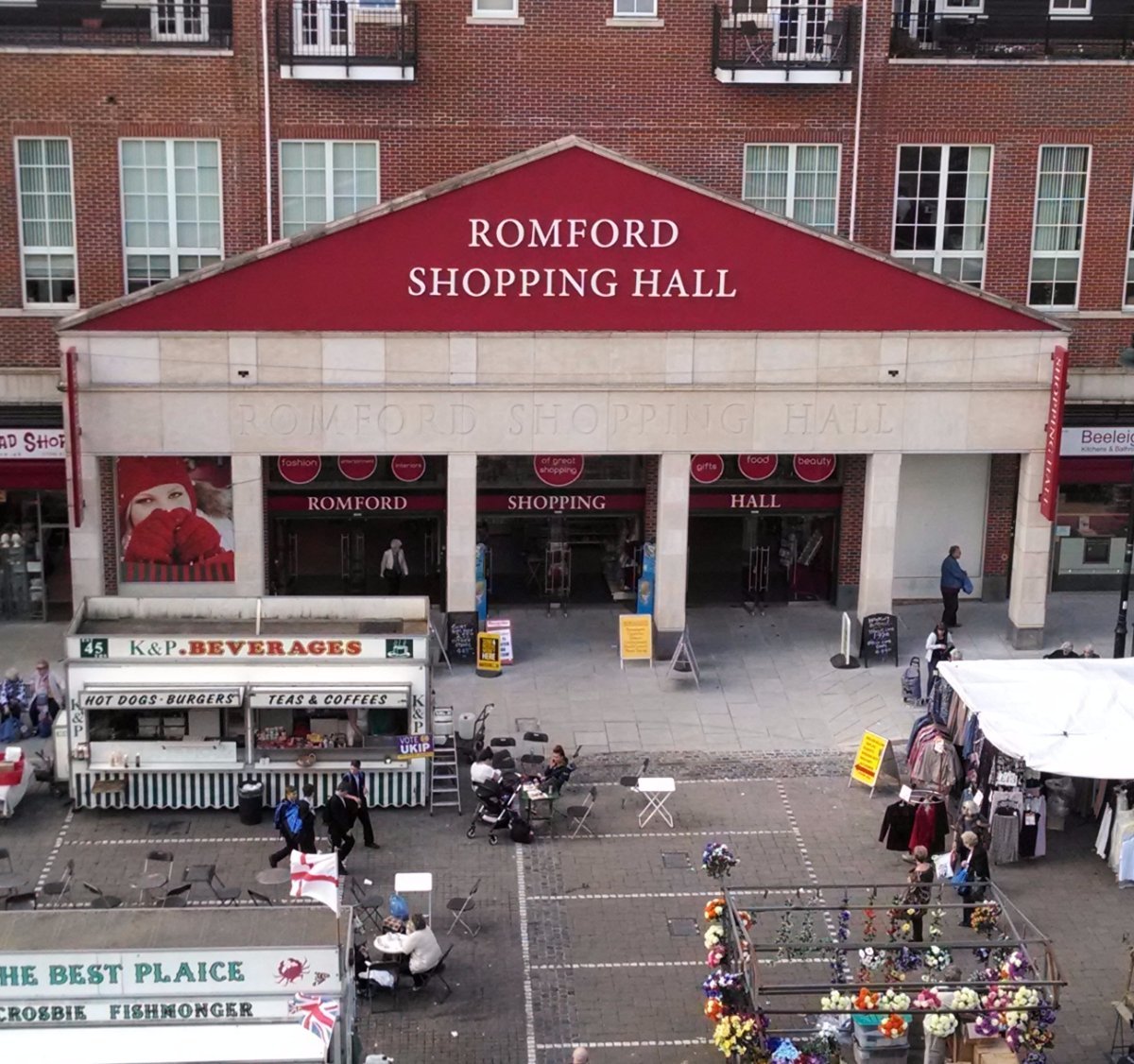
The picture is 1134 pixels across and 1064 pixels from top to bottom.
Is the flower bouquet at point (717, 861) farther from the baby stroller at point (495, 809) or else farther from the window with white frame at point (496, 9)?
the window with white frame at point (496, 9)

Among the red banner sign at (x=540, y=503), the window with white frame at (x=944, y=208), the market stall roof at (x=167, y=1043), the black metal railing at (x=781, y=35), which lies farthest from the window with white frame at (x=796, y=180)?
the market stall roof at (x=167, y=1043)

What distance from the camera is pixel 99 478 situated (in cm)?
3369

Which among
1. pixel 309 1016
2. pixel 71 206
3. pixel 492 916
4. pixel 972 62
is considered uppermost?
pixel 972 62

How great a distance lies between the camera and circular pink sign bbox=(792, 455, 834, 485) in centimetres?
3591

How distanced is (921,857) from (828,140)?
16876mm

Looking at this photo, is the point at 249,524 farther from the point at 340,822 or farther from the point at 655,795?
the point at 655,795

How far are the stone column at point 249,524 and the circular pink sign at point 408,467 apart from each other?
3072mm

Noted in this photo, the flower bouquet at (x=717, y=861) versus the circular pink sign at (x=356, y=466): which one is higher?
the circular pink sign at (x=356, y=466)

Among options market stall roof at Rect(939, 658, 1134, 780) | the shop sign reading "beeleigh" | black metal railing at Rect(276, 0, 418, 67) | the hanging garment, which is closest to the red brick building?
black metal railing at Rect(276, 0, 418, 67)

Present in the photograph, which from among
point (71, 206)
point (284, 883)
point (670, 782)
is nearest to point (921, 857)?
point (670, 782)

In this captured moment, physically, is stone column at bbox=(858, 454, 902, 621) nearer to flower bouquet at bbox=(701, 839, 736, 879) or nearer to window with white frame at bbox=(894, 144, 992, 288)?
window with white frame at bbox=(894, 144, 992, 288)

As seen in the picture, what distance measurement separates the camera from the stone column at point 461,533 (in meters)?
33.2

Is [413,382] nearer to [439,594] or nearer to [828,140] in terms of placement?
[439,594]

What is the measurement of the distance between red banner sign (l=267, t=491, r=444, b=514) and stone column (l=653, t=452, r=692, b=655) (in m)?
4.86
